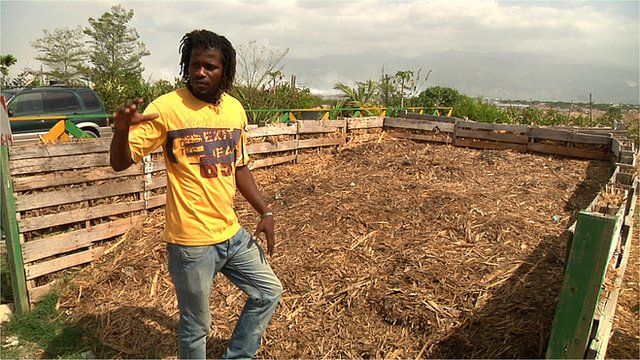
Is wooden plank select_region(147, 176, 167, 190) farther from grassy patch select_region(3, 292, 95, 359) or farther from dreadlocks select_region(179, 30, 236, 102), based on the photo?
dreadlocks select_region(179, 30, 236, 102)

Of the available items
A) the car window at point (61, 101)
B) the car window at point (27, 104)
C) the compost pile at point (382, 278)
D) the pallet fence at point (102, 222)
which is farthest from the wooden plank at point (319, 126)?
the car window at point (27, 104)

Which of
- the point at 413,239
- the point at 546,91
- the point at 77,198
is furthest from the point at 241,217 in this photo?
the point at 546,91

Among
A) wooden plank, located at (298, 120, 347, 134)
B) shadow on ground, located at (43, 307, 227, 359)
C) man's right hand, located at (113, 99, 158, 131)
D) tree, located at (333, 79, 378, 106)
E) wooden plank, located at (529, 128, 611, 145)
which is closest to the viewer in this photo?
man's right hand, located at (113, 99, 158, 131)

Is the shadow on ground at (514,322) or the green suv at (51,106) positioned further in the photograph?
the green suv at (51,106)

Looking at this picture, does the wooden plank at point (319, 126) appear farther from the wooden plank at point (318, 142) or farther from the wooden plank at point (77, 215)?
the wooden plank at point (77, 215)

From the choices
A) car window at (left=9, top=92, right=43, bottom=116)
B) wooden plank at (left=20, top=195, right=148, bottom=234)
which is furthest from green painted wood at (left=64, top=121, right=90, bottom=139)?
car window at (left=9, top=92, right=43, bottom=116)

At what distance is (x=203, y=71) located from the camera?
7.98 feet

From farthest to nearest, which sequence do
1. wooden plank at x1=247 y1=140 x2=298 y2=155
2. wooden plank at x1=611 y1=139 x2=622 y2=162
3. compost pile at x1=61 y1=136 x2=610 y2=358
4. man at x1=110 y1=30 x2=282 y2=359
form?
wooden plank at x1=247 y1=140 x2=298 y2=155
wooden plank at x1=611 y1=139 x2=622 y2=162
compost pile at x1=61 y1=136 x2=610 y2=358
man at x1=110 y1=30 x2=282 y2=359

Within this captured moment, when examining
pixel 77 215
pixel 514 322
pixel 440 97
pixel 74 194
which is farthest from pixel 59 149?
pixel 440 97

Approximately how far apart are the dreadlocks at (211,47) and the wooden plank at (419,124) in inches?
314

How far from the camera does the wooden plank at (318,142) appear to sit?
8430mm

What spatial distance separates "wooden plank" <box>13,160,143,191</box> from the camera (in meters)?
4.28

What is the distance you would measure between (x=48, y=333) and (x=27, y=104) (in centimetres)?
917

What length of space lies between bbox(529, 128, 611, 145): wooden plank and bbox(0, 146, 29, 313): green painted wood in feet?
28.9
